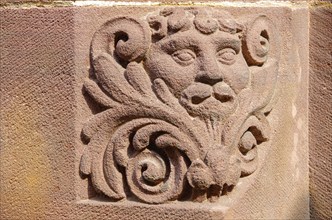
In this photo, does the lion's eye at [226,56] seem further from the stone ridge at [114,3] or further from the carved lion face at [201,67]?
the stone ridge at [114,3]

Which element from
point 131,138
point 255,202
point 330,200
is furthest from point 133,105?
point 330,200

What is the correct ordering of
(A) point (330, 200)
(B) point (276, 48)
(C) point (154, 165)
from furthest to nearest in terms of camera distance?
(A) point (330, 200)
(B) point (276, 48)
(C) point (154, 165)

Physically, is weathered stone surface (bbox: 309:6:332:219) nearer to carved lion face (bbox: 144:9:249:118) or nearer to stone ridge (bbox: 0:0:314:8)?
stone ridge (bbox: 0:0:314:8)

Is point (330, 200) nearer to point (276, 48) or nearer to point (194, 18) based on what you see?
point (276, 48)

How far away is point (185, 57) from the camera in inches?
86.0

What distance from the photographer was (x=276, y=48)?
236 centimetres

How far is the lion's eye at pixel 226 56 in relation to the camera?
2.20 metres

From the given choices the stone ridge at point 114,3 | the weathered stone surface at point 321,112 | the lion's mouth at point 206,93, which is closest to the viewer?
the lion's mouth at point 206,93

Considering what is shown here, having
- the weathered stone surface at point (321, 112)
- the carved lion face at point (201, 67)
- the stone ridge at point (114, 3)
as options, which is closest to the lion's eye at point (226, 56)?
the carved lion face at point (201, 67)

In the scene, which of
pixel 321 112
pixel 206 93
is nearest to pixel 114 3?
pixel 206 93

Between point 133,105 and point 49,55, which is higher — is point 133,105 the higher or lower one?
the lower one

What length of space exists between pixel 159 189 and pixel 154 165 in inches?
2.4

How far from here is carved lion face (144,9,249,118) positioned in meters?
2.16

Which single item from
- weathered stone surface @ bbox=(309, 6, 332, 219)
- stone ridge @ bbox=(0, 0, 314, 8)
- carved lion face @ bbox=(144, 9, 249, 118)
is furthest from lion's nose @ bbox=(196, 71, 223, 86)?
weathered stone surface @ bbox=(309, 6, 332, 219)
